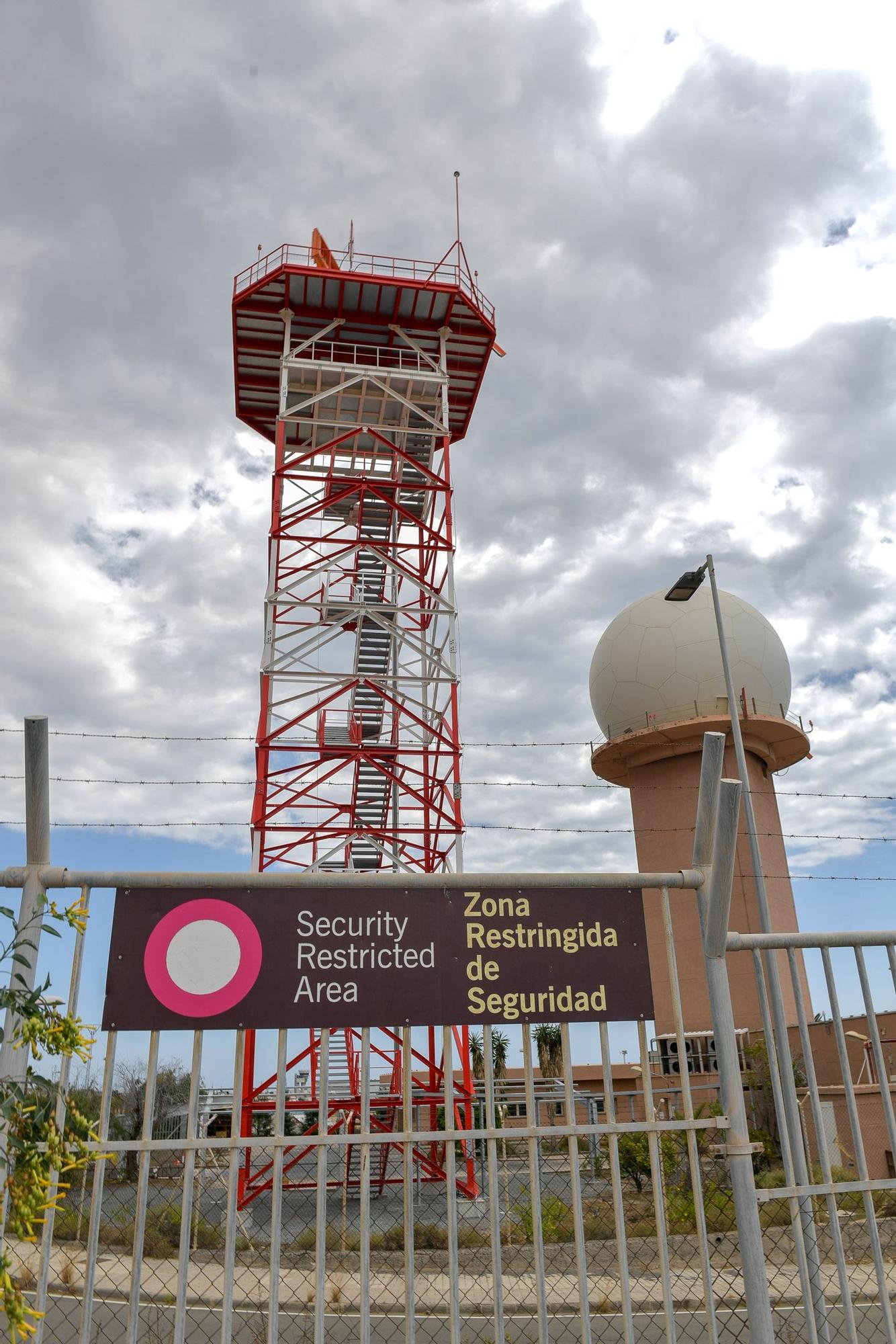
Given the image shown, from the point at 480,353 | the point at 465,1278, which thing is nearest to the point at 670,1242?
the point at 465,1278

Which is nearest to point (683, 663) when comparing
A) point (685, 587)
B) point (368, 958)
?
point (685, 587)

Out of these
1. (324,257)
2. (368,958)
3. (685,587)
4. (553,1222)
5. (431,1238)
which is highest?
(324,257)

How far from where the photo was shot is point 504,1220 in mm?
13195

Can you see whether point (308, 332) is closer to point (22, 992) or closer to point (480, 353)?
point (480, 353)

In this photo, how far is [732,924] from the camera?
86.7ft

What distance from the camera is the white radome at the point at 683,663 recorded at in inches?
1145

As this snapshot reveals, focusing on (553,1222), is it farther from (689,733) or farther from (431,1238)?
(689,733)

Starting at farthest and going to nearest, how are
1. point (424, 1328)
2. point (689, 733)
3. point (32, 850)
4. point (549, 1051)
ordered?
point (549, 1051)
point (689, 733)
point (424, 1328)
point (32, 850)

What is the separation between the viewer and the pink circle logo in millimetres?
4180

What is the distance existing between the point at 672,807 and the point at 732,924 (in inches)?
163

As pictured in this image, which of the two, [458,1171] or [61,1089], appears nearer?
[61,1089]

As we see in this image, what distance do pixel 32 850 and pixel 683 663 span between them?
26.8 m

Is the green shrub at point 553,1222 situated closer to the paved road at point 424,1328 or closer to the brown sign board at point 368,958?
the paved road at point 424,1328

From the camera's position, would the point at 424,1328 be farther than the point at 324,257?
No
